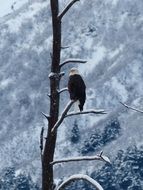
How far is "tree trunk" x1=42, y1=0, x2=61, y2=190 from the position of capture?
5987 mm

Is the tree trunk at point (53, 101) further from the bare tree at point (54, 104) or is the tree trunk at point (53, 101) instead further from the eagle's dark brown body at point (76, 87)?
the eagle's dark brown body at point (76, 87)

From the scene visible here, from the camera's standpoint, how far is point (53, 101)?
20.1 ft

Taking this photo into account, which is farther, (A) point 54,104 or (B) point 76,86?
(B) point 76,86

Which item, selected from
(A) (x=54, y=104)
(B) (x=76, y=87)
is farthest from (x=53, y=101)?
(B) (x=76, y=87)

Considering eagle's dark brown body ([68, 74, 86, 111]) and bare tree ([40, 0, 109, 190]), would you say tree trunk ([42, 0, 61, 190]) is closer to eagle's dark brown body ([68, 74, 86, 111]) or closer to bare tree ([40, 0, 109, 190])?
bare tree ([40, 0, 109, 190])

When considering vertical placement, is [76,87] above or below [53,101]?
above

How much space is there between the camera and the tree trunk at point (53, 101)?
5.99 metres

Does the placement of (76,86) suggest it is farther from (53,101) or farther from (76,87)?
(53,101)

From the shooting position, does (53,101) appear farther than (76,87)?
No

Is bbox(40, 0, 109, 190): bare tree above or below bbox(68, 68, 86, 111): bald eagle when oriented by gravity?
below

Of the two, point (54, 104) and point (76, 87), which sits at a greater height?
point (76, 87)

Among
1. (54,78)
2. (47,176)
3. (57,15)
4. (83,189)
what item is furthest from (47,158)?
(83,189)

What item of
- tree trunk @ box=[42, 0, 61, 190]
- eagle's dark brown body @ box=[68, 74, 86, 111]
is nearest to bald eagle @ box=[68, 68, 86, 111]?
eagle's dark brown body @ box=[68, 74, 86, 111]

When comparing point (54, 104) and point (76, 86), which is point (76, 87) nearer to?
point (76, 86)
